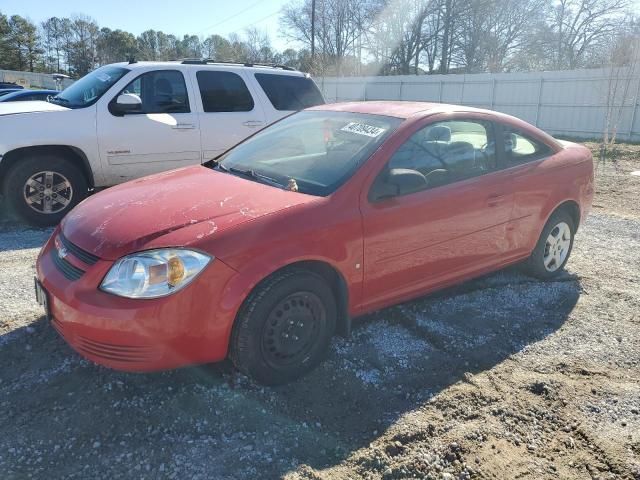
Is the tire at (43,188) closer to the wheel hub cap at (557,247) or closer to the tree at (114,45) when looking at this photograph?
the wheel hub cap at (557,247)

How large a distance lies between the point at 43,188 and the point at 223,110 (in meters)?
2.44

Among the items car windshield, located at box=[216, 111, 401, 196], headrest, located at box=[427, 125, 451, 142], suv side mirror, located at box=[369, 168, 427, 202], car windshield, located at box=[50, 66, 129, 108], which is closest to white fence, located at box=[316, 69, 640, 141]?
headrest, located at box=[427, 125, 451, 142]

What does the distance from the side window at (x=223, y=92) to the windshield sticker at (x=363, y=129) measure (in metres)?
3.63

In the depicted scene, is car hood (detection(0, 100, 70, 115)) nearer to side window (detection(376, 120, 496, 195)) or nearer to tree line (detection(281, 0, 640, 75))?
side window (detection(376, 120, 496, 195))

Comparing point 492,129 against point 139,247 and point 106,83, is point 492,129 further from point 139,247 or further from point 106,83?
point 106,83

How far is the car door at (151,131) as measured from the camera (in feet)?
20.5

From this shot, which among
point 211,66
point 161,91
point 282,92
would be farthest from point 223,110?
point 282,92

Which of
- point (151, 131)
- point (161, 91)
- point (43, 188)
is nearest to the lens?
point (43, 188)

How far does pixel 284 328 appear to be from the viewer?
300 centimetres

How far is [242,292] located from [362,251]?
33.5 inches

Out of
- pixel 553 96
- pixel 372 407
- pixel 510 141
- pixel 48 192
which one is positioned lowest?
pixel 372 407

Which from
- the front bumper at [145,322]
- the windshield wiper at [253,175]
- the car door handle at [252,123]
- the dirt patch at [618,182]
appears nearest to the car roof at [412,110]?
the windshield wiper at [253,175]

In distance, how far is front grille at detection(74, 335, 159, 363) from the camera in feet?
8.69

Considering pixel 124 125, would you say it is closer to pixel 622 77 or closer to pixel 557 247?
pixel 557 247
